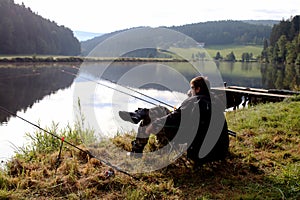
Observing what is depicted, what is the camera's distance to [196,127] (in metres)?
4.31

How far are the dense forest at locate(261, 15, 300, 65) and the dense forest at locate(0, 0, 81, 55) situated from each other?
51923 mm

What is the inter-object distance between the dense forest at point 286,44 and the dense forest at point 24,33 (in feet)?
170

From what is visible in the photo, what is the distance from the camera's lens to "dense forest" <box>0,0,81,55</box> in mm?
61312

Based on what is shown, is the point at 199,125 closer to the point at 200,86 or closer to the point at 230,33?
the point at 200,86

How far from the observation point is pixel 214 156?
450cm

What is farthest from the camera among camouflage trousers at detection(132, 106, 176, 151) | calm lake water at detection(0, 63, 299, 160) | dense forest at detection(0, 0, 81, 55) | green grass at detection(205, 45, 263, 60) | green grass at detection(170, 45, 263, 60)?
green grass at detection(205, 45, 263, 60)

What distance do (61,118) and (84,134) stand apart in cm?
592

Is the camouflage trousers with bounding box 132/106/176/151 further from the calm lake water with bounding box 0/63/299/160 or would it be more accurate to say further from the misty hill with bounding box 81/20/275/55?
the misty hill with bounding box 81/20/275/55

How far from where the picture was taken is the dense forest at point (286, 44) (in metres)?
62.3

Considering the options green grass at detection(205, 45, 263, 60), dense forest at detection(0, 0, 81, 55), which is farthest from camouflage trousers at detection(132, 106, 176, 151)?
green grass at detection(205, 45, 263, 60)

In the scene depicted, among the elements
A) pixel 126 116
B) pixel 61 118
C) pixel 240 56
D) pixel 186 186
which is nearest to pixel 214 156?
pixel 186 186

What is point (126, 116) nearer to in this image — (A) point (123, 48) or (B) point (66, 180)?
(B) point (66, 180)

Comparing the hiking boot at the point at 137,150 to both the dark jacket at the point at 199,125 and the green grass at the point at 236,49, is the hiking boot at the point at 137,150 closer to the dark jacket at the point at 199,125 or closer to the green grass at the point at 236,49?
the dark jacket at the point at 199,125

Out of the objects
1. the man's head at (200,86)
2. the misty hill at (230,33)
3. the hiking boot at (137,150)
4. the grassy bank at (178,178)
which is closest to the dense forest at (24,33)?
the misty hill at (230,33)
